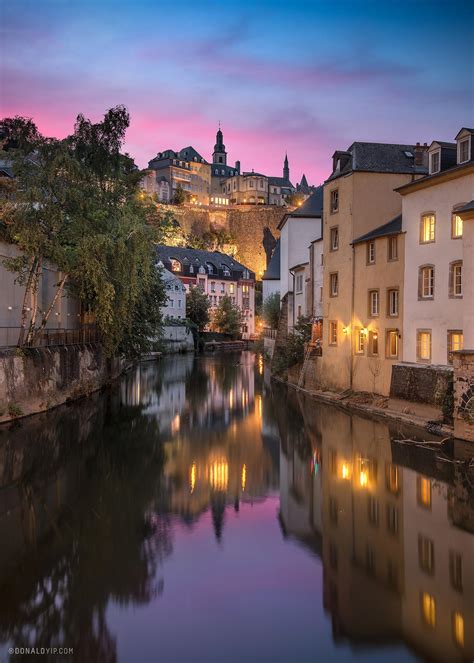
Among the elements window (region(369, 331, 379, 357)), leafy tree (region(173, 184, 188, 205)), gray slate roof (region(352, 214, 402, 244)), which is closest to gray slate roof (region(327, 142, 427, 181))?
gray slate roof (region(352, 214, 402, 244))

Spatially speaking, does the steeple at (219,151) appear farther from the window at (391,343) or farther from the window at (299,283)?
the window at (391,343)

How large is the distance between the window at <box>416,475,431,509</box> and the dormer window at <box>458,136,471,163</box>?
12.2 meters

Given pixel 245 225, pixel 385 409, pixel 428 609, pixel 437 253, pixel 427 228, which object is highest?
pixel 245 225

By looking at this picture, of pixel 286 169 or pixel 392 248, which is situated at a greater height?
pixel 286 169

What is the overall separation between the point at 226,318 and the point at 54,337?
5683cm

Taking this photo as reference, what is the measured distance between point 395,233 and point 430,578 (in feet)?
59.0

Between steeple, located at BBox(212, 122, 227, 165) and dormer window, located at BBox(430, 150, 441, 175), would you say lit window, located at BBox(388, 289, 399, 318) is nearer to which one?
dormer window, located at BBox(430, 150, 441, 175)

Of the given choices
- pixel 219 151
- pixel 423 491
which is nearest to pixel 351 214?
pixel 423 491

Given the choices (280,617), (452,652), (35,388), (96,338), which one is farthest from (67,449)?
(96,338)

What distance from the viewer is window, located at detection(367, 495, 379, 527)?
13.1 metres

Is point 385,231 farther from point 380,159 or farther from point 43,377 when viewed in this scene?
point 43,377

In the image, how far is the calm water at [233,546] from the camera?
27.3 feet

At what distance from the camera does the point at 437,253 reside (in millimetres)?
23609

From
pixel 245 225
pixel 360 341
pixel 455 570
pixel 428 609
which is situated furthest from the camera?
pixel 245 225
